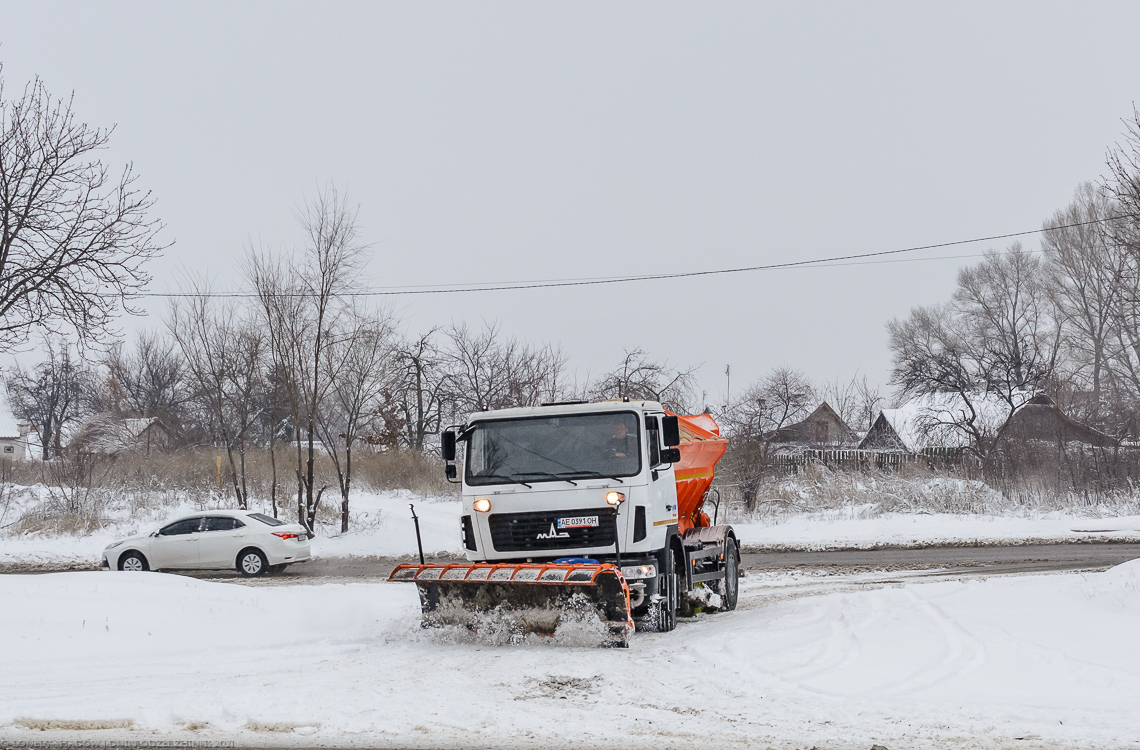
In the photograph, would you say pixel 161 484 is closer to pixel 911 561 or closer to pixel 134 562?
pixel 134 562

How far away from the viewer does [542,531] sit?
33.3 feet

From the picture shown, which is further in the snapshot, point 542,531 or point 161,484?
point 161,484

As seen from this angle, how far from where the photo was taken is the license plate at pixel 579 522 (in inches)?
394

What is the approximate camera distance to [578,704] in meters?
6.89

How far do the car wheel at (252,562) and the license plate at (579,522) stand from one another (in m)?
11.7

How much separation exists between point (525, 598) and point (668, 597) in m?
1.98

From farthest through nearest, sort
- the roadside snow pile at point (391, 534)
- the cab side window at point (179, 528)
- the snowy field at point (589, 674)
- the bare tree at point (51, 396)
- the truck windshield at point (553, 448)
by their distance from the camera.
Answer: the bare tree at point (51, 396)
the roadside snow pile at point (391, 534)
the cab side window at point (179, 528)
the truck windshield at point (553, 448)
the snowy field at point (589, 674)

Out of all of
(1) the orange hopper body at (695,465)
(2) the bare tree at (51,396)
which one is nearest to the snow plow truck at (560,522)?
(1) the orange hopper body at (695,465)

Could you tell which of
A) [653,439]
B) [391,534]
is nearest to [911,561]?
[653,439]

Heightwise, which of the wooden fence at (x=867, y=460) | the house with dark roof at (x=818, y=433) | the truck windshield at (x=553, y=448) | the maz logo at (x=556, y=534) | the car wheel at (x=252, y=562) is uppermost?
the house with dark roof at (x=818, y=433)

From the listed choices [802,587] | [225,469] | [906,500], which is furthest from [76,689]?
[225,469]

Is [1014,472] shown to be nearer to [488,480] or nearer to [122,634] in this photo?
[488,480]

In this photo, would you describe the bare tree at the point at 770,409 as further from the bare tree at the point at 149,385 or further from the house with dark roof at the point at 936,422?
the bare tree at the point at 149,385

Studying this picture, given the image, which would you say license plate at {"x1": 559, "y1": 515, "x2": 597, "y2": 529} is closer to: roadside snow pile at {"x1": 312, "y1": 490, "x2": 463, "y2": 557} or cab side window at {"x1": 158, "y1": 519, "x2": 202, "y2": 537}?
roadside snow pile at {"x1": 312, "y1": 490, "x2": 463, "y2": 557}
